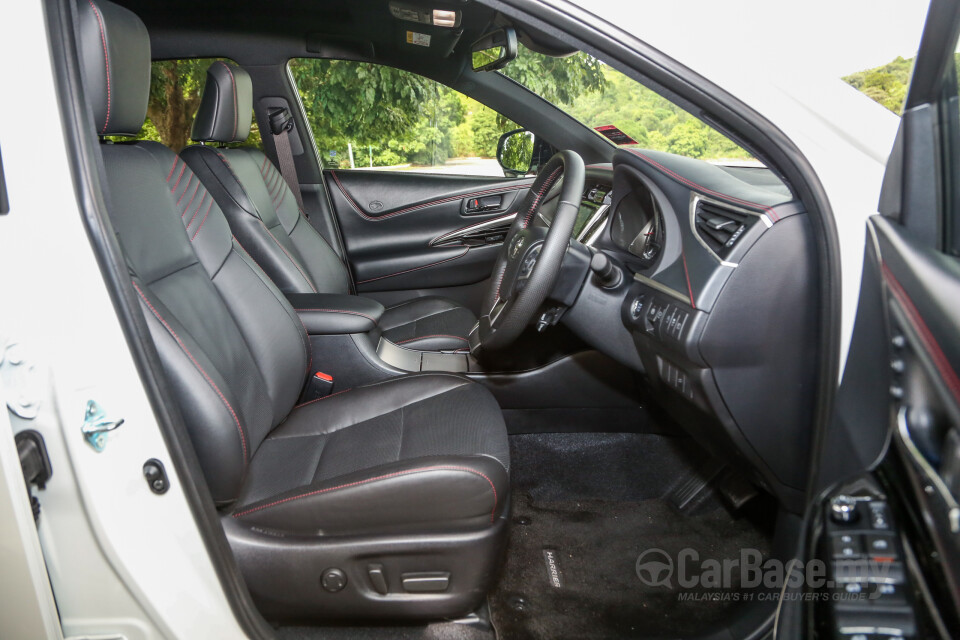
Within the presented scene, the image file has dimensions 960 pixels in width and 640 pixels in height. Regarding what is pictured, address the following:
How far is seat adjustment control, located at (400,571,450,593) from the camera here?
1225 millimetres

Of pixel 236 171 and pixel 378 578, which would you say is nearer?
pixel 378 578

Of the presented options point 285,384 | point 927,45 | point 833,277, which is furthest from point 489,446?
point 927,45

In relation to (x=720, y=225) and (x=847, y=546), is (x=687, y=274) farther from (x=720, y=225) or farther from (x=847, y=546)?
(x=847, y=546)

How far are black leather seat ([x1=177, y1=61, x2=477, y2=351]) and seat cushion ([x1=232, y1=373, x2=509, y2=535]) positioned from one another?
611mm

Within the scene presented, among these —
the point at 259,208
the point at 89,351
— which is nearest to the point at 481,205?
the point at 259,208

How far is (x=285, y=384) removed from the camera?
1.54 m

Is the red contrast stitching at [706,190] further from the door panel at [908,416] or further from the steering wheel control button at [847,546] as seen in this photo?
the steering wheel control button at [847,546]

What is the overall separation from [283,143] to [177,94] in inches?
17.3

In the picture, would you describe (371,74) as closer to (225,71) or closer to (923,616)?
(225,71)

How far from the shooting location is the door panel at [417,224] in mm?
3008

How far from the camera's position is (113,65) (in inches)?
41.6

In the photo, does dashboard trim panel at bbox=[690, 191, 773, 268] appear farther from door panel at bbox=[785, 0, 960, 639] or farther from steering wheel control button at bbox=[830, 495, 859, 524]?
steering wheel control button at bbox=[830, 495, 859, 524]

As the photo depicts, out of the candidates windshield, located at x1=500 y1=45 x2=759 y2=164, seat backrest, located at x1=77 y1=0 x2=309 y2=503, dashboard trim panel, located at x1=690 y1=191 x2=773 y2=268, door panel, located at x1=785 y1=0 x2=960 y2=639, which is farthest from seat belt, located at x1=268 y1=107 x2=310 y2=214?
door panel, located at x1=785 y1=0 x2=960 y2=639

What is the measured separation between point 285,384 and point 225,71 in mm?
1076
